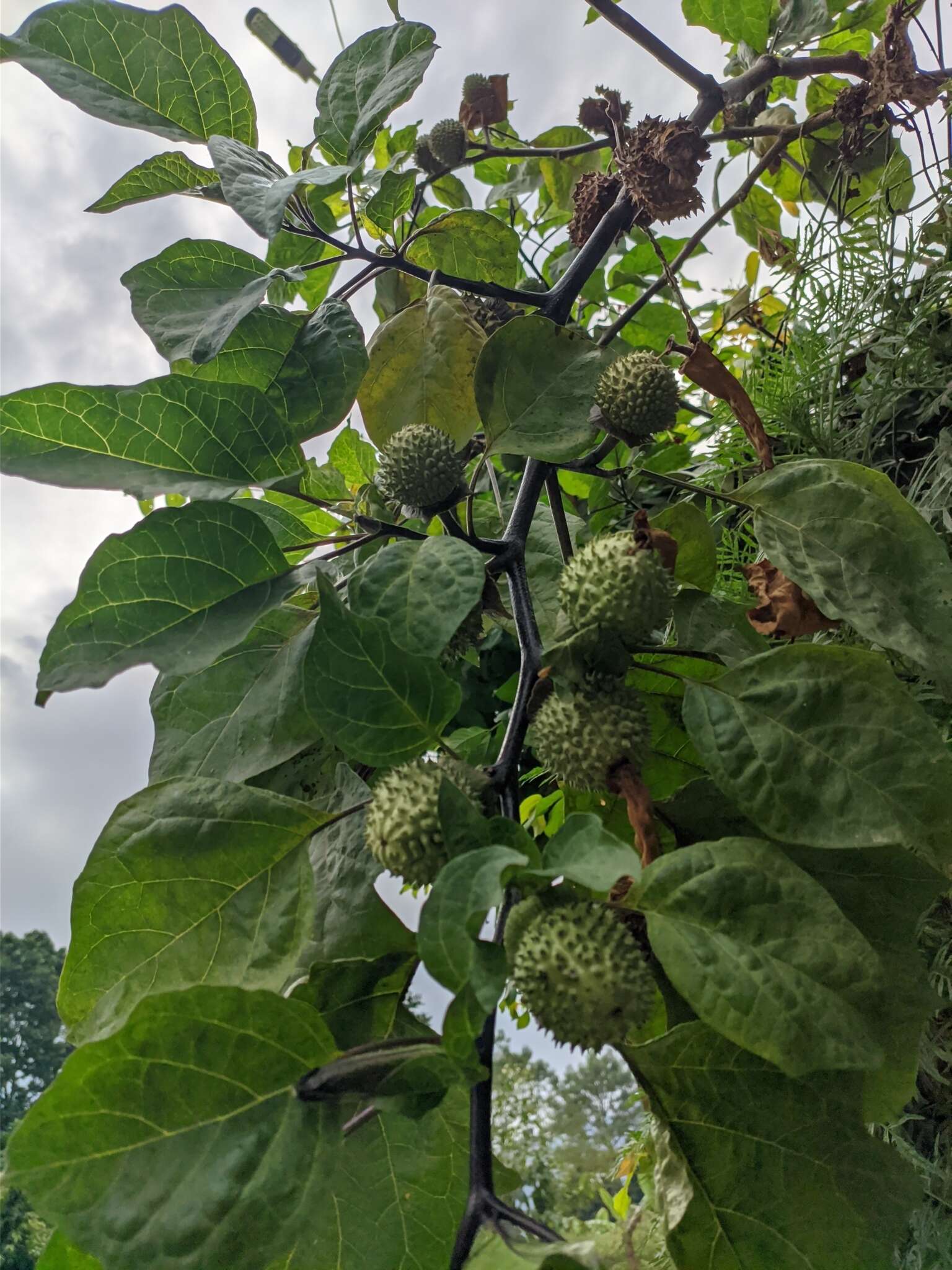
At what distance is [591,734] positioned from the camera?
427 millimetres

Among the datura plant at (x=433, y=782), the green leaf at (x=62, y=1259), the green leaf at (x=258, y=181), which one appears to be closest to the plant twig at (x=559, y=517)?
the datura plant at (x=433, y=782)

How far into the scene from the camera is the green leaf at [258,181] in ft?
1.64

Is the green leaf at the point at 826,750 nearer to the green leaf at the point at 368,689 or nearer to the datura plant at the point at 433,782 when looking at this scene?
the datura plant at the point at 433,782

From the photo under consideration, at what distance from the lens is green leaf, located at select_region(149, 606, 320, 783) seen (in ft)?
1.70

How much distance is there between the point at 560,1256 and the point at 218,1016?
6.3 inches

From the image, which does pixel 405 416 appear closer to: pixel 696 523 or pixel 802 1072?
pixel 696 523

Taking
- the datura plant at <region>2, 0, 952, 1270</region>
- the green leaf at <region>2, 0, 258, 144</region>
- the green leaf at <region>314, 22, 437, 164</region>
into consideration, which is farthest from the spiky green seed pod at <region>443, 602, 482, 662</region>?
the green leaf at <region>2, 0, 258, 144</region>

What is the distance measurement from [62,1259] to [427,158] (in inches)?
43.6

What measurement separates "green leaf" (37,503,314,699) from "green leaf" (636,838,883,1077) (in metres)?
0.25

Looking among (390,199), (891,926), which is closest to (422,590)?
(891,926)

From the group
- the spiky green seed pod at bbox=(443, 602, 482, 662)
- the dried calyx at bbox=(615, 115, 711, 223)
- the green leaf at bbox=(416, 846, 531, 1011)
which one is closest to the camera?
the green leaf at bbox=(416, 846, 531, 1011)

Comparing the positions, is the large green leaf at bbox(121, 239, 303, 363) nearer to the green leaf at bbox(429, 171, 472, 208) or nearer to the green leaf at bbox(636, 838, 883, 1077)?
the green leaf at bbox(636, 838, 883, 1077)

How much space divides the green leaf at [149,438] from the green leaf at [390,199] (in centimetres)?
27

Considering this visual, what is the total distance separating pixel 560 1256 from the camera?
1.05 ft
